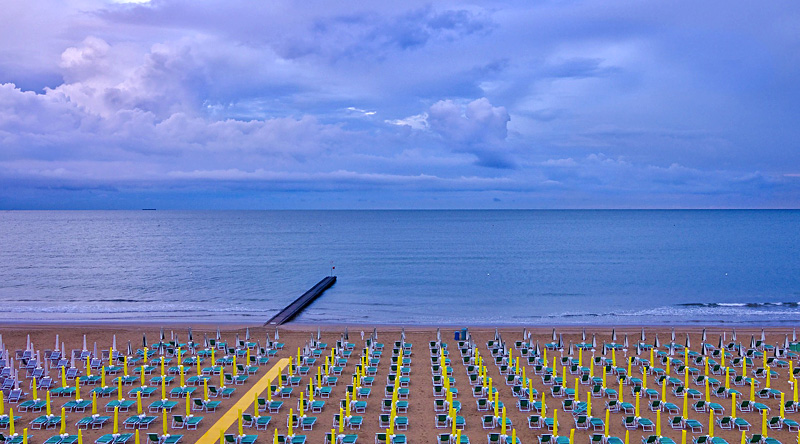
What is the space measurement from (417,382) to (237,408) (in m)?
6.61

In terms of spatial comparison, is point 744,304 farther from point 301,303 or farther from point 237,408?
point 237,408

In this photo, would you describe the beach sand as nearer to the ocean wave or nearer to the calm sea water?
the calm sea water

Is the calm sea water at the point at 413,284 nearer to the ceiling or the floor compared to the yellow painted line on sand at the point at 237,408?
nearer to the ceiling

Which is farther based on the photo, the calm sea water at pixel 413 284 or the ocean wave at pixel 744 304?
the ocean wave at pixel 744 304

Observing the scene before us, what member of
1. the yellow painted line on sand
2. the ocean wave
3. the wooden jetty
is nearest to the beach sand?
the yellow painted line on sand

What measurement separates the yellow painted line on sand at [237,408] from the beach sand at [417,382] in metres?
0.26

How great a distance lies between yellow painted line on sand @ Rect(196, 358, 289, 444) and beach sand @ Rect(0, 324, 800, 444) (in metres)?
0.26

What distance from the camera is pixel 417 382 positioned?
20.3 meters

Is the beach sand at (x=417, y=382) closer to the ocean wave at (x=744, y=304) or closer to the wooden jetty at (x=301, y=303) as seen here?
the wooden jetty at (x=301, y=303)

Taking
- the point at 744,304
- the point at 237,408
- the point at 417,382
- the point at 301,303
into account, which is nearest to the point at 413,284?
the point at 301,303

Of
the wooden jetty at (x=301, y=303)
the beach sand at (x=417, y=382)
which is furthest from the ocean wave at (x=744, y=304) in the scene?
the wooden jetty at (x=301, y=303)

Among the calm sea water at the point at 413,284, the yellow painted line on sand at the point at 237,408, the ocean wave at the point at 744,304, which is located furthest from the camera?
the ocean wave at the point at 744,304

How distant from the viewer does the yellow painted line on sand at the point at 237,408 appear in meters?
15.4

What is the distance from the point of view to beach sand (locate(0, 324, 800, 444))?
15.7 meters
